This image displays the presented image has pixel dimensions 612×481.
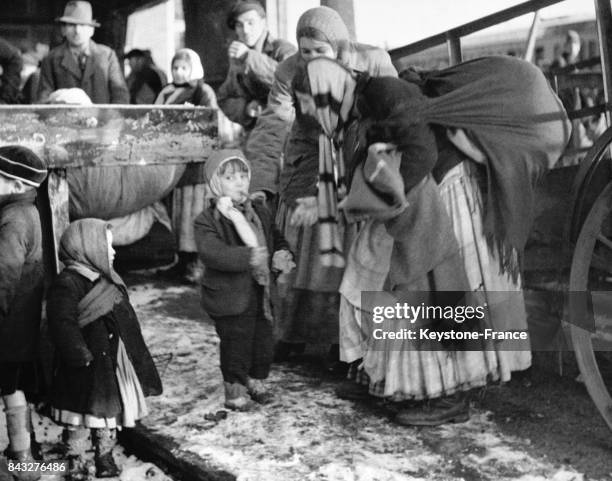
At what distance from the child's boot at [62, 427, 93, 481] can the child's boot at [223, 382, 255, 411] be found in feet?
2.29

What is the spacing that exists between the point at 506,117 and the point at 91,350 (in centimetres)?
180

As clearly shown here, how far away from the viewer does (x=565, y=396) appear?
3.72m

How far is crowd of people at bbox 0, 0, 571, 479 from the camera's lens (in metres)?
3.14

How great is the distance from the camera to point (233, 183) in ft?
11.8

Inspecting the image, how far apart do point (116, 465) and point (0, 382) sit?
0.57m

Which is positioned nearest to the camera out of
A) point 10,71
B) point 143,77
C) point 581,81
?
point 581,81

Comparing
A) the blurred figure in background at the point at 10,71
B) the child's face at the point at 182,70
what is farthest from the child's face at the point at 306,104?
the blurred figure in background at the point at 10,71

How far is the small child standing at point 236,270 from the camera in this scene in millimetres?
3527

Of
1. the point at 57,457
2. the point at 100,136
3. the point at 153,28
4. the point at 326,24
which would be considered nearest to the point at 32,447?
the point at 57,457

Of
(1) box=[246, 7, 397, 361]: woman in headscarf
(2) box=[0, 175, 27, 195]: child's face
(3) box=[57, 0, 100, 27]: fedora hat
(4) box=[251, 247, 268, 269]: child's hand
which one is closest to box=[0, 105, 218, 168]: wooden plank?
(1) box=[246, 7, 397, 361]: woman in headscarf

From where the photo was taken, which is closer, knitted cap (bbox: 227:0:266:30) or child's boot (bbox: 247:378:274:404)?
child's boot (bbox: 247:378:274:404)

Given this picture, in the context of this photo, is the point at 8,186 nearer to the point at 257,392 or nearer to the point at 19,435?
the point at 19,435

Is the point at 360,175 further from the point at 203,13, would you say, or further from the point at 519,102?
the point at 203,13

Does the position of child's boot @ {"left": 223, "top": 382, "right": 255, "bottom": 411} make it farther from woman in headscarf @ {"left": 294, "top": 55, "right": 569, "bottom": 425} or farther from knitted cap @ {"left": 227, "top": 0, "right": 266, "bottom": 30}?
knitted cap @ {"left": 227, "top": 0, "right": 266, "bottom": 30}
